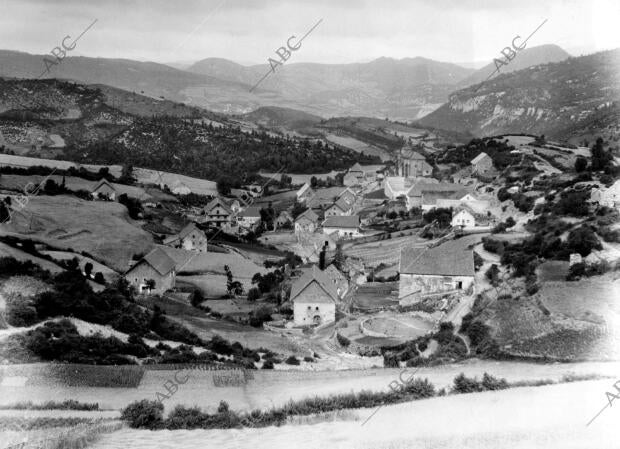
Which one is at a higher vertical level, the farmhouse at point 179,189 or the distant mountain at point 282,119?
the distant mountain at point 282,119

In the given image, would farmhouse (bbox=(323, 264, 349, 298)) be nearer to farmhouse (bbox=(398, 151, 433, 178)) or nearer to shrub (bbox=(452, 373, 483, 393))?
shrub (bbox=(452, 373, 483, 393))

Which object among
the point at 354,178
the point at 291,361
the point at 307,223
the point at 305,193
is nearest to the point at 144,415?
the point at 291,361

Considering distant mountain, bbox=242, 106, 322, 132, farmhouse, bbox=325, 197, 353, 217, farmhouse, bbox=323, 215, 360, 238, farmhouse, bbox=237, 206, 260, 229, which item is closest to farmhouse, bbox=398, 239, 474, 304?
farmhouse, bbox=323, 215, 360, 238

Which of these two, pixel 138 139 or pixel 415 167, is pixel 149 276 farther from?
pixel 138 139

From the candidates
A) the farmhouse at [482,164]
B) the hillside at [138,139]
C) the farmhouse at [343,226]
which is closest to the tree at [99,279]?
the farmhouse at [343,226]

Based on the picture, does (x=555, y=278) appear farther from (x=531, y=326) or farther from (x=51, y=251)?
(x=51, y=251)

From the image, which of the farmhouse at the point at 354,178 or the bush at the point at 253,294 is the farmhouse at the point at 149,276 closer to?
the bush at the point at 253,294
